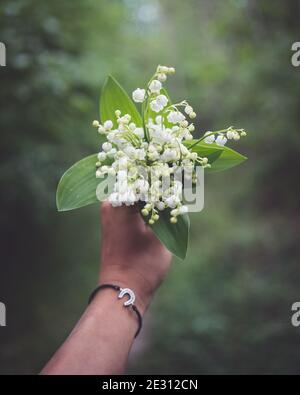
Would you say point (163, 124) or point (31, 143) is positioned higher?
point (31, 143)

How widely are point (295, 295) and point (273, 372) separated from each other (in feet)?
1.85

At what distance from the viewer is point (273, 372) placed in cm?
202

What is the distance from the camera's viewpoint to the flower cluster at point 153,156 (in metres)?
0.77

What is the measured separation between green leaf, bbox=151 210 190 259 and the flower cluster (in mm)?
86

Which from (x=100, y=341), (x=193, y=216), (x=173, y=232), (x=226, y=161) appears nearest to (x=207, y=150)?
(x=226, y=161)

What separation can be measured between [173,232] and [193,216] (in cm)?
274

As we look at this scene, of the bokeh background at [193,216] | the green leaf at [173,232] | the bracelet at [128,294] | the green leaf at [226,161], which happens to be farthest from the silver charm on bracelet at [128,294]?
the bokeh background at [193,216]

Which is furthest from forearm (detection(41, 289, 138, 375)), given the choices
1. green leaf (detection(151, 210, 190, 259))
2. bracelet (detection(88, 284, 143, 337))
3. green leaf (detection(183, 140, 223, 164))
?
green leaf (detection(183, 140, 223, 164))

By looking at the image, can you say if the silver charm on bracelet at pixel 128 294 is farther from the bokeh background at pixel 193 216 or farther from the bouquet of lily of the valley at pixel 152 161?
the bokeh background at pixel 193 216

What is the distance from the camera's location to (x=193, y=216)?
3594 millimetres

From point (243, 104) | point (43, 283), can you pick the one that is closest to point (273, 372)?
point (43, 283)

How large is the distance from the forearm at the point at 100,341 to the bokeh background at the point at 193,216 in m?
1.18

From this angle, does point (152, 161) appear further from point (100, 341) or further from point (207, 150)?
point (100, 341)
